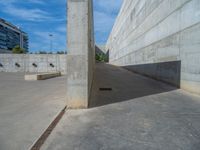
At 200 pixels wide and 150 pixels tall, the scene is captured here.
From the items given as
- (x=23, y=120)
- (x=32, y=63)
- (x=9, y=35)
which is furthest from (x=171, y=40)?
(x=9, y=35)

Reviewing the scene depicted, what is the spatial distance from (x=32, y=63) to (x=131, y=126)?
61.2 feet

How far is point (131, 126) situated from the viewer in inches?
137

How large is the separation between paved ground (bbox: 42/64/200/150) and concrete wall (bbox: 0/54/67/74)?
50.1 ft

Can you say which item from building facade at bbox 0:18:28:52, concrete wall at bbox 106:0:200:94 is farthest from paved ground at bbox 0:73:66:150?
building facade at bbox 0:18:28:52

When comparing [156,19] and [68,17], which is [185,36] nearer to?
[156,19]

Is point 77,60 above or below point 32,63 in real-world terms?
below

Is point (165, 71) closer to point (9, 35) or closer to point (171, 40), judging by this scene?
point (171, 40)

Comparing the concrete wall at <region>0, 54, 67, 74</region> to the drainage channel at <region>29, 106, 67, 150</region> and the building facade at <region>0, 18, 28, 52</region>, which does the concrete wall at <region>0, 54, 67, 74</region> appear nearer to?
the drainage channel at <region>29, 106, 67, 150</region>

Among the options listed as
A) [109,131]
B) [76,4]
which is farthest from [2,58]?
[109,131]

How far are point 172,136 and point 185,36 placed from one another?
407 cm

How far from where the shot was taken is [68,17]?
460 centimetres

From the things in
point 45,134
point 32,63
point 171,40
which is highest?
point 171,40

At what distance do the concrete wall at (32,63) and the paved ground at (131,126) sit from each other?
1528 centimetres

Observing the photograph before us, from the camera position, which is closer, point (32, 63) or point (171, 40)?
point (171, 40)
